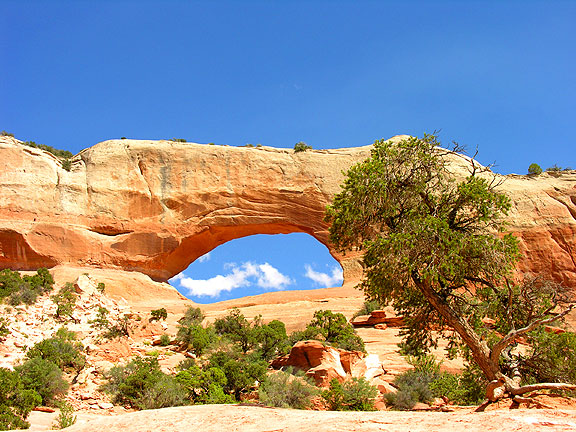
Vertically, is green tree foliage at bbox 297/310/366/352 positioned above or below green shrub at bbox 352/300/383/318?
below

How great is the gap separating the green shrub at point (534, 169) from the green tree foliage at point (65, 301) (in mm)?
33321

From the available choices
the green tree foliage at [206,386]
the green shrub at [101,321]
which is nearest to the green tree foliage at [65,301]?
the green shrub at [101,321]

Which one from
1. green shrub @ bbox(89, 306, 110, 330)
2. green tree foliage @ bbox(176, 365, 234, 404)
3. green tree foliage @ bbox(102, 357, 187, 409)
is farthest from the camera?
green shrub @ bbox(89, 306, 110, 330)

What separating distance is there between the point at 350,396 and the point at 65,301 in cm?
1407

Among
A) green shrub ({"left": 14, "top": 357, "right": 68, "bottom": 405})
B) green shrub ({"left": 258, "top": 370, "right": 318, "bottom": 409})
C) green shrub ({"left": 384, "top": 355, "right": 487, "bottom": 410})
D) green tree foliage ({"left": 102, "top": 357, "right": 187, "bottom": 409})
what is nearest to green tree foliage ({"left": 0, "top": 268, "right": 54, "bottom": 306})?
green shrub ({"left": 14, "top": 357, "right": 68, "bottom": 405})

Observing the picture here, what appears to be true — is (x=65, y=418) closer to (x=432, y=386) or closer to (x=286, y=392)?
(x=286, y=392)

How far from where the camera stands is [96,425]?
30.5ft

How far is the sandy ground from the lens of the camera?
22.6 ft

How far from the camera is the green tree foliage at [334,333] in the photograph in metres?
19.0

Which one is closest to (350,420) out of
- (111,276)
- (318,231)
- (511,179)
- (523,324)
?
(523,324)

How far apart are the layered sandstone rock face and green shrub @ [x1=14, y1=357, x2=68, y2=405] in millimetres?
19671

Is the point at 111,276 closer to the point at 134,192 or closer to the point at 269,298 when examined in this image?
the point at 134,192

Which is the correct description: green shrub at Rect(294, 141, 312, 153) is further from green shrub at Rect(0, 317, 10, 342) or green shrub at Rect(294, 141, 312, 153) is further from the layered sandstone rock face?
green shrub at Rect(0, 317, 10, 342)

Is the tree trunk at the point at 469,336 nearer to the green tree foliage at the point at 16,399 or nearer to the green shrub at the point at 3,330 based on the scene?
the green tree foliage at the point at 16,399
